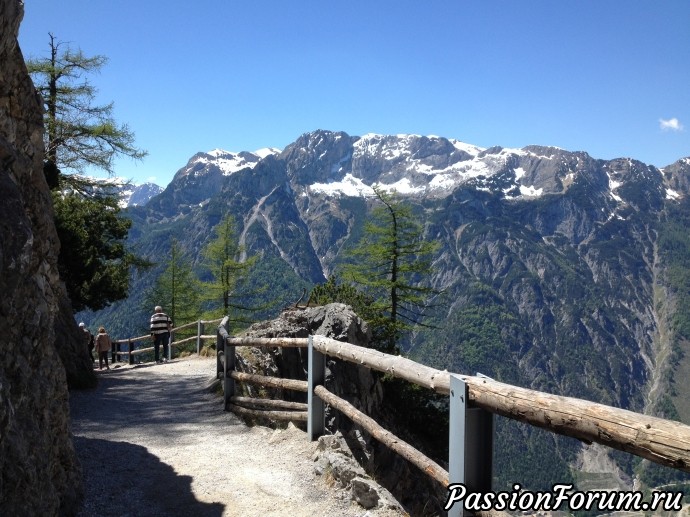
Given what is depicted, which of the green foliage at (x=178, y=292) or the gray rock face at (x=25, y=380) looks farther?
the green foliage at (x=178, y=292)

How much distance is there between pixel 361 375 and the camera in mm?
15672

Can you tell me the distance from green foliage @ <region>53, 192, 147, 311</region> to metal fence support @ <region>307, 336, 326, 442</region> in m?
14.9

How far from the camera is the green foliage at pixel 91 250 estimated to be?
63.6ft

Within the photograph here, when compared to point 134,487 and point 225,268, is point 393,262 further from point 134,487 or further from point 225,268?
point 134,487

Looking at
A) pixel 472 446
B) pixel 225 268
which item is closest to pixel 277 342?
pixel 472 446

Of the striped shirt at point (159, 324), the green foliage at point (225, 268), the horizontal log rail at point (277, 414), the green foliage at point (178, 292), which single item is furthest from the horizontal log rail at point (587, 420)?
the green foliage at point (178, 292)

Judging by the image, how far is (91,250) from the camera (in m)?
20.5

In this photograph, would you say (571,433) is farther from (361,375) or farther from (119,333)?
(119,333)

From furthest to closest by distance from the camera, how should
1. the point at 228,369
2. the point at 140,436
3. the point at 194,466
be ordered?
1. the point at 228,369
2. the point at 140,436
3. the point at 194,466

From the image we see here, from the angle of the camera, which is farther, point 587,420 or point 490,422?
point 490,422

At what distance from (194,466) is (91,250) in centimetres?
1592

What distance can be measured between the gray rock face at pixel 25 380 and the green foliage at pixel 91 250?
15.1 m

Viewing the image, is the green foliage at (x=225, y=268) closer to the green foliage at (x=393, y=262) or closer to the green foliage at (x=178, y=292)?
the green foliage at (x=178, y=292)

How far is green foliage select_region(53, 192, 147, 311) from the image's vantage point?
19375mm
